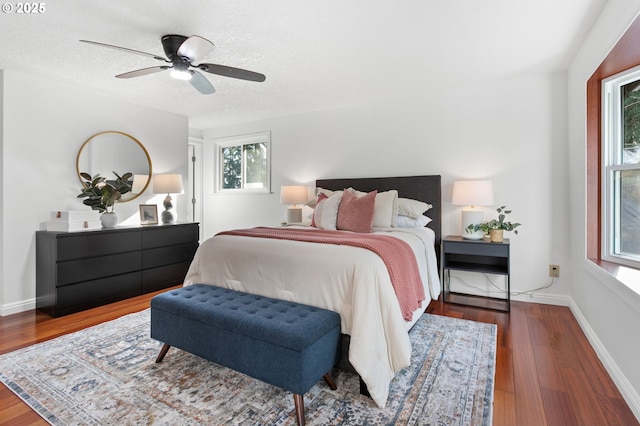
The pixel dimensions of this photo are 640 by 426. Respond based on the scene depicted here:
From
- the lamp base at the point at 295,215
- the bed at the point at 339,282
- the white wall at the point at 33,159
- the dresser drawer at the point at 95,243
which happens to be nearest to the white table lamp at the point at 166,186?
the dresser drawer at the point at 95,243

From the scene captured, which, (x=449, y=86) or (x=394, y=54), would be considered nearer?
(x=394, y=54)

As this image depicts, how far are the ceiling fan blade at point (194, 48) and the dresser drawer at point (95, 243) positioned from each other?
214cm

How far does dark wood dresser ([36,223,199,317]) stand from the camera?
3012mm

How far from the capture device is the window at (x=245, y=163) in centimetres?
518

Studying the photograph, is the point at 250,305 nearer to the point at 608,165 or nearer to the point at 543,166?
the point at 608,165

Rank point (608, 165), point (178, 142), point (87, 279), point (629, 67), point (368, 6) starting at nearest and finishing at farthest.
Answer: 1. point (368, 6)
2. point (629, 67)
3. point (608, 165)
4. point (87, 279)
5. point (178, 142)

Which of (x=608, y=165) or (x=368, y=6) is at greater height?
(x=368, y=6)

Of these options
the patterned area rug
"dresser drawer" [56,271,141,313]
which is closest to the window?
"dresser drawer" [56,271,141,313]

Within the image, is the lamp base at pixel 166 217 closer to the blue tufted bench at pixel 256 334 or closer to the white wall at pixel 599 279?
the blue tufted bench at pixel 256 334

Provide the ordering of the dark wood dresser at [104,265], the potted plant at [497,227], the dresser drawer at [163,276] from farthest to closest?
the dresser drawer at [163,276] < the potted plant at [497,227] < the dark wood dresser at [104,265]

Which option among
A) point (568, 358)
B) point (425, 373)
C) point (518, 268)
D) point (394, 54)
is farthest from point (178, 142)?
point (568, 358)

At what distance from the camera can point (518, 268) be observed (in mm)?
3357

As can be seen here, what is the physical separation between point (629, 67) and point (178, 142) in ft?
16.2

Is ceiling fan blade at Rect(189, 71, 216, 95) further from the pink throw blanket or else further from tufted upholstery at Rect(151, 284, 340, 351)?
tufted upholstery at Rect(151, 284, 340, 351)
